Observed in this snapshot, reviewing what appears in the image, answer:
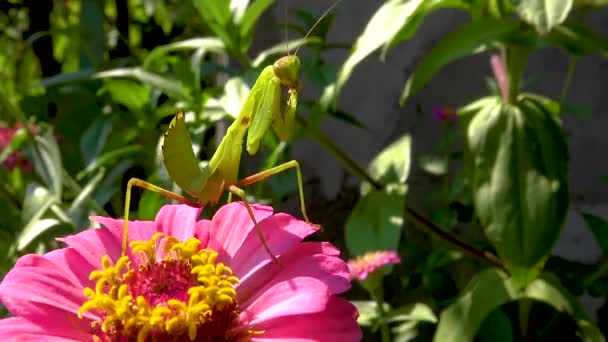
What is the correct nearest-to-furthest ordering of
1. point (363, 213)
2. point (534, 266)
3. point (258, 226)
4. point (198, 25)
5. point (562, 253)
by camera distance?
1. point (258, 226)
2. point (534, 266)
3. point (363, 213)
4. point (562, 253)
5. point (198, 25)

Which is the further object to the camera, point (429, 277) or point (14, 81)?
point (14, 81)

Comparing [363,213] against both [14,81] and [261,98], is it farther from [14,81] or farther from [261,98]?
[14,81]

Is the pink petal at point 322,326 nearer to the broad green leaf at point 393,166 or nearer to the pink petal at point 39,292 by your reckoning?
the pink petal at point 39,292

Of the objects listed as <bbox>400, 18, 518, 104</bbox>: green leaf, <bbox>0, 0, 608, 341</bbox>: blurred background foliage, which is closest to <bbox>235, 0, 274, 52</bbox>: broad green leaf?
<bbox>0, 0, 608, 341</bbox>: blurred background foliage

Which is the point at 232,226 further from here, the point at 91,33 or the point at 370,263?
the point at 91,33

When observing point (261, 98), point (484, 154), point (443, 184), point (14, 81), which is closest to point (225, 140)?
point (261, 98)

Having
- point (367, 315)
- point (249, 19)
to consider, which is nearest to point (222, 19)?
point (249, 19)
